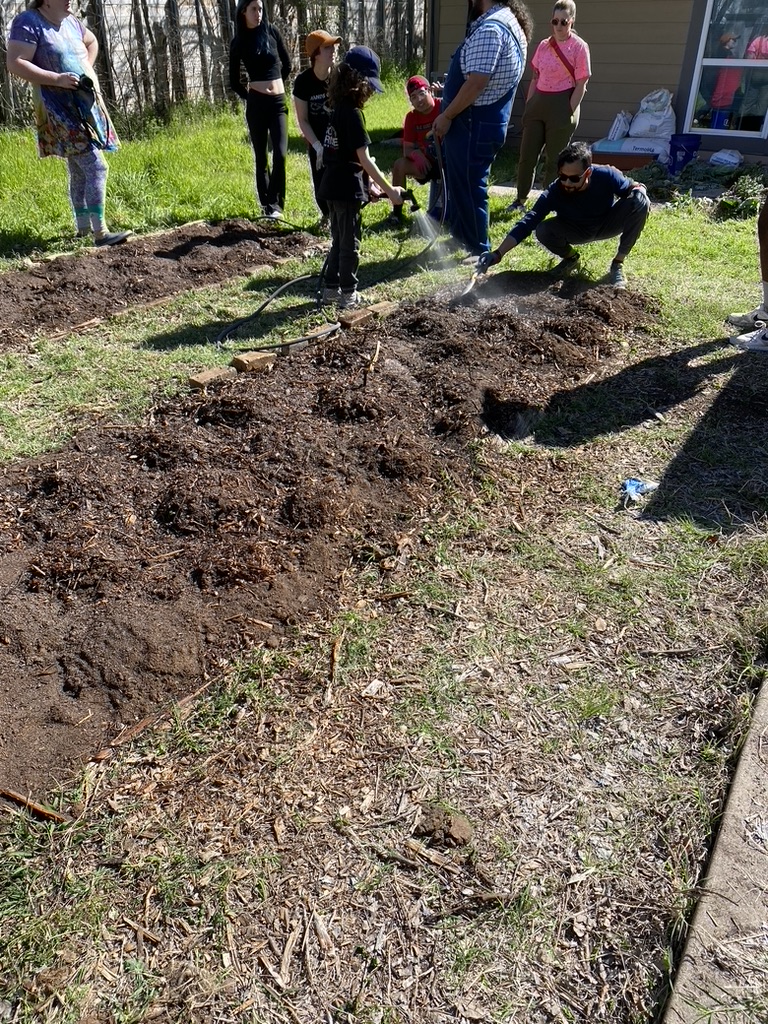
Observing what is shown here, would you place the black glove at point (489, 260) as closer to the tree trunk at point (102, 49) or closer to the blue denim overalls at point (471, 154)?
the blue denim overalls at point (471, 154)

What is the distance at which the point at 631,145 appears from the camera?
10.7 m

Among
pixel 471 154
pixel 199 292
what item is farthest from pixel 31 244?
pixel 471 154

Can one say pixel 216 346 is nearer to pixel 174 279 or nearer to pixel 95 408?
pixel 95 408

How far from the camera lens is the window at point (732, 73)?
32.3 feet

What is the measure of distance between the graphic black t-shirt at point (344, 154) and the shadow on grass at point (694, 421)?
2039mm

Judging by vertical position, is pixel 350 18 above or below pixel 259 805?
above

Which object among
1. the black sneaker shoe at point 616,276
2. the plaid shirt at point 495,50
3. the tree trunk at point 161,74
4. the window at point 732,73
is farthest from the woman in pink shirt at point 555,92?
the tree trunk at point 161,74

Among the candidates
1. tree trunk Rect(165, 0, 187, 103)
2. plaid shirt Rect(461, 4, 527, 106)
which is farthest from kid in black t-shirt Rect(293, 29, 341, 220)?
tree trunk Rect(165, 0, 187, 103)

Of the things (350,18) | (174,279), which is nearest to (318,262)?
(174,279)

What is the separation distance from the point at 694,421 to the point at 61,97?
5589mm

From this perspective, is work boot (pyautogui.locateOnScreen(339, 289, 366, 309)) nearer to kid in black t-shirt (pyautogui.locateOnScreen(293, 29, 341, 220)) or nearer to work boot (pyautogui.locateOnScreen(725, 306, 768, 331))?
kid in black t-shirt (pyautogui.locateOnScreen(293, 29, 341, 220))

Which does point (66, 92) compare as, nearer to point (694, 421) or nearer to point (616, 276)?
point (616, 276)

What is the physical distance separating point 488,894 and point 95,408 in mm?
3389

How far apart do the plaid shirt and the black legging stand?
221 centimetres
